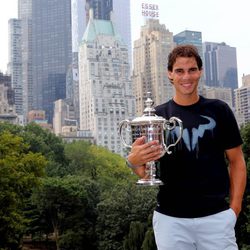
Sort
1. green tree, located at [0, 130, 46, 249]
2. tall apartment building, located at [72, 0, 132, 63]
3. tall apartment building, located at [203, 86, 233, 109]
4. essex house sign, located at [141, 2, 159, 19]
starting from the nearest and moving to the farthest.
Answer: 1. green tree, located at [0, 130, 46, 249]
2. essex house sign, located at [141, 2, 159, 19]
3. tall apartment building, located at [203, 86, 233, 109]
4. tall apartment building, located at [72, 0, 132, 63]

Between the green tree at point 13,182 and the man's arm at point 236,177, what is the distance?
15.0 meters

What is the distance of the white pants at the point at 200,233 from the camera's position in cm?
302

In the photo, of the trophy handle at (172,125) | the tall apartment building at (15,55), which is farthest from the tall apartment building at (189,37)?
the trophy handle at (172,125)

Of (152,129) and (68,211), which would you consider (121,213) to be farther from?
(152,129)

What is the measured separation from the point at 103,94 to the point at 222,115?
101 m

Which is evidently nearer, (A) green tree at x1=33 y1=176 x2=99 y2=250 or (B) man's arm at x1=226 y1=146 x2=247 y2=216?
(B) man's arm at x1=226 y1=146 x2=247 y2=216

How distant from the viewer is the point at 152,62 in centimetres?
11144

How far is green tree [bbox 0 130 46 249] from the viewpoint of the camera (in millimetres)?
17828

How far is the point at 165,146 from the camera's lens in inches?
121

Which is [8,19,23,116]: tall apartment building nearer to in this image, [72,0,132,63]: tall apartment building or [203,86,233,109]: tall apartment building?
[72,0,132,63]: tall apartment building

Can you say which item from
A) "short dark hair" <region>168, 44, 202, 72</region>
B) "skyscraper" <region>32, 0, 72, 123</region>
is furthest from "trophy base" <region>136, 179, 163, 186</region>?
"skyscraper" <region>32, 0, 72, 123</region>

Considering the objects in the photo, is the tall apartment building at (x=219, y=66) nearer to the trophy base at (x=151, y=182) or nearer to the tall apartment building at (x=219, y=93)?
the tall apartment building at (x=219, y=93)

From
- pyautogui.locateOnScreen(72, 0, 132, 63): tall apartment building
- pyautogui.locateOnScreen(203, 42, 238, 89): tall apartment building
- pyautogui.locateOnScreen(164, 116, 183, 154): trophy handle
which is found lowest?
pyautogui.locateOnScreen(164, 116, 183, 154): trophy handle

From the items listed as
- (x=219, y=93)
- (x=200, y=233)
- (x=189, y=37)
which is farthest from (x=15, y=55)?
(x=200, y=233)
